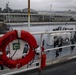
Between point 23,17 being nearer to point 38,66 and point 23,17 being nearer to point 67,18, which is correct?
point 67,18

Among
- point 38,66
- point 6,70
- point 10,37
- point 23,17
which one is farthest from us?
point 23,17

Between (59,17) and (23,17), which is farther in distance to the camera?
(59,17)

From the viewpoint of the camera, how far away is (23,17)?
83.3 ft

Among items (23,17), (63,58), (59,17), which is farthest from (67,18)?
(63,58)

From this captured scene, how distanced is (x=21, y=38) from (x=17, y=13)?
24179 mm

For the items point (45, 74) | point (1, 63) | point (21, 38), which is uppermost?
point (21, 38)

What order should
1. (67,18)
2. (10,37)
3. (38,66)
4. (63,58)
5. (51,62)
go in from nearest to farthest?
(10,37) < (38,66) < (51,62) < (63,58) < (67,18)

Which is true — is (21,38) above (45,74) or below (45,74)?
above

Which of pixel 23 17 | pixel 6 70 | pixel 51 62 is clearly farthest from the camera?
pixel 23 17

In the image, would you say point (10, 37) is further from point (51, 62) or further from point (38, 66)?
point (51, 62)

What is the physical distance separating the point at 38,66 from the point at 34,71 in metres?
0.11

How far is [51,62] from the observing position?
2561 millimetres

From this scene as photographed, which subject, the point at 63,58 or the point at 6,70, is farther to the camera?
the point at 63,58

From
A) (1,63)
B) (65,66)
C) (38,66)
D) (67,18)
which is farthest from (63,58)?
(67,18)
